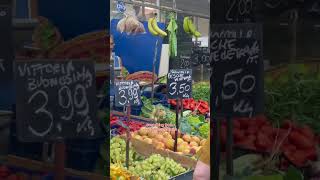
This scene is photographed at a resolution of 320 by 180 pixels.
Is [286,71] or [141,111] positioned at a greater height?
[286,71]

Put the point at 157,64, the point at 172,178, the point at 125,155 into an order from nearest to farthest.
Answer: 1. the point at 172,178
2. the point at 125,155
3. the point at 157,64

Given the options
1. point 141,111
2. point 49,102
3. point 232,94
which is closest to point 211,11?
point 232,94

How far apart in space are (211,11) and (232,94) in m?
0.32

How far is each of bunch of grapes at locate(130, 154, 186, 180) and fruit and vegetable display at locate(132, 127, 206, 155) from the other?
0.90 ft

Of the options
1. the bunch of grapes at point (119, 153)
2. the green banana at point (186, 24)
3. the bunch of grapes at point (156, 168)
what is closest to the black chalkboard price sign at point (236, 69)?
the bunch of grapes at point (156, 168)

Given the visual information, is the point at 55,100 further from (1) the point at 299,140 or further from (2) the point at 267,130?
A: (1) the point at 299,140

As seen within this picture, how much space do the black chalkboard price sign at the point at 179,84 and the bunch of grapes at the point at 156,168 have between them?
0.81 meters

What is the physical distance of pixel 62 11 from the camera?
1804 millimetres

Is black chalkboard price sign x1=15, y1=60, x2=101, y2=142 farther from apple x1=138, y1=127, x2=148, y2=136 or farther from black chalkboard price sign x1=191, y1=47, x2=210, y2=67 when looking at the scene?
black chalkboard price sign x1=191, y1=47, x2=210, y2=67

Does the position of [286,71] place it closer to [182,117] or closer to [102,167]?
[102,167]

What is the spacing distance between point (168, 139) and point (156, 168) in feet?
Result: 2.27

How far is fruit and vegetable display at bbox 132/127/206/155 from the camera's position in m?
5.04

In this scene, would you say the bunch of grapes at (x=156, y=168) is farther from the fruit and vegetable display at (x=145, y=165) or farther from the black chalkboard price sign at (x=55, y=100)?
the black chalkboard price sign at (x=55, y=100)

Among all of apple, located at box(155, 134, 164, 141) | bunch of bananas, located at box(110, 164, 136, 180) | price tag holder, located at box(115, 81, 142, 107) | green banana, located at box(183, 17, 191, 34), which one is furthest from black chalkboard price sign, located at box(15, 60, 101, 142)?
green banana, located at box(183, 17, 191, 34)
